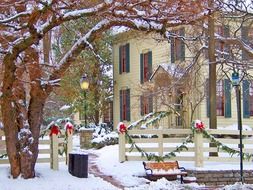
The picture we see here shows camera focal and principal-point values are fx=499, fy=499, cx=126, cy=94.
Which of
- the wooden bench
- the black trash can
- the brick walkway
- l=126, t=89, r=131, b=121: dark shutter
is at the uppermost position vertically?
l=126, t=89, r=131, b=121: dark shutter

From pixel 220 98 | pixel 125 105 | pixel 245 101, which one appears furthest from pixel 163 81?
pixel 125 105

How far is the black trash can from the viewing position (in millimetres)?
12578

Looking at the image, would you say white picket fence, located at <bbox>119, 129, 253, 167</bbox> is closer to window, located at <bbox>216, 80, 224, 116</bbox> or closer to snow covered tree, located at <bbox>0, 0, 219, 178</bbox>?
snow covered tree, located at <bbox>0, 0, 219, 178</bbox>

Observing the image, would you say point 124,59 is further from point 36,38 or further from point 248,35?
point 36,38

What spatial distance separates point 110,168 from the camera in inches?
588

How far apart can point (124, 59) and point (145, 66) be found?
273 cm

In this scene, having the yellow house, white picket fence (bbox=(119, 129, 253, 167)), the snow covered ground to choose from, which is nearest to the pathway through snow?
the snow covered ground

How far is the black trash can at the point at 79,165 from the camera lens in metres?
12.6

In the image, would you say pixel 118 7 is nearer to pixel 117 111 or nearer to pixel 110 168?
pixel 110 168

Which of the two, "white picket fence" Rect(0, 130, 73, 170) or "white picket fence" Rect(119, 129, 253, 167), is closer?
"white picket fence" Rect(0, 130, 73, 170)

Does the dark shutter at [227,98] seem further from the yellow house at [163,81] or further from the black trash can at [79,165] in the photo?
the black trash can at [79,165]

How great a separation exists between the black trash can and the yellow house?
7.27m

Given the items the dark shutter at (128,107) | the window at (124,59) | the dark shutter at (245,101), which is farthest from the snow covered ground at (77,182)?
the window at (124,59)

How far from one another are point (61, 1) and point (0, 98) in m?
3.53
